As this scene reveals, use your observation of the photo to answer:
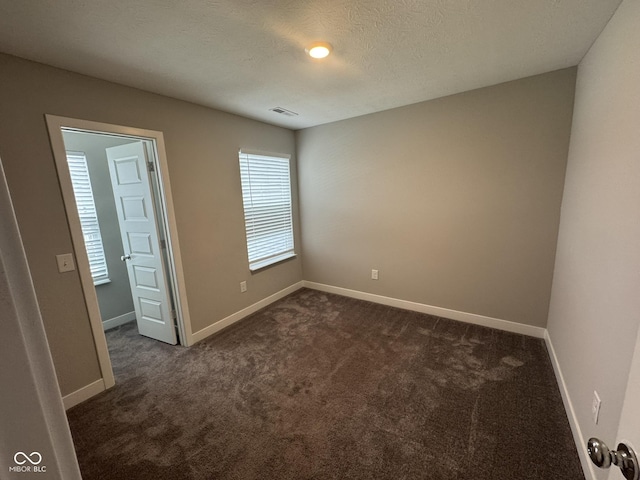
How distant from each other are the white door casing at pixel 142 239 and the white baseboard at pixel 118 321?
0.59 meters

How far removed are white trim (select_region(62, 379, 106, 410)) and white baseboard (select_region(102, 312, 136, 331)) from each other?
49.7 inches

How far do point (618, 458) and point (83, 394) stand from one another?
302 cm

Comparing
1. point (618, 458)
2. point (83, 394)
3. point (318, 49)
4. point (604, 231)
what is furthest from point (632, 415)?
point (83, 394)

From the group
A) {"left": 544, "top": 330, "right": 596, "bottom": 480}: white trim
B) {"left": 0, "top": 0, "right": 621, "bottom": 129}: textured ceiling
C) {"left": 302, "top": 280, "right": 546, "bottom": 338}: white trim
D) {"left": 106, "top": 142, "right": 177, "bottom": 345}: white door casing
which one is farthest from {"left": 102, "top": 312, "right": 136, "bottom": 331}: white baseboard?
{"left": 544, "top": 330, "right": 596, "bottom": 480}: white trim

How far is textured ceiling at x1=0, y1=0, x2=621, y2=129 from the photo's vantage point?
140cm

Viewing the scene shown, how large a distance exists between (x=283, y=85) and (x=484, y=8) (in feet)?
4.95

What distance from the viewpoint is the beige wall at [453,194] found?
96.9 inches

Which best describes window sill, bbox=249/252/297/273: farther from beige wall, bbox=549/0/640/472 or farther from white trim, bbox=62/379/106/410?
beige wall, bbox=549/0/640/472

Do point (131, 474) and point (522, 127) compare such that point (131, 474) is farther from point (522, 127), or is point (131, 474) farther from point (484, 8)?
point (522, 127)

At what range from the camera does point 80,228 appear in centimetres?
204

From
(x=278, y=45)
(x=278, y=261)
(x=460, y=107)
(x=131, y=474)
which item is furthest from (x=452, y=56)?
(x=131, y=474)

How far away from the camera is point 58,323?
1977mm

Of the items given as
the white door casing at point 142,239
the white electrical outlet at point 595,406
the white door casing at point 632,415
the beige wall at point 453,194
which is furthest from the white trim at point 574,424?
the white door casing at point 142,239

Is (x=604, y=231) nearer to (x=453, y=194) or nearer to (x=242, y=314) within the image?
(x=453, y=194)
